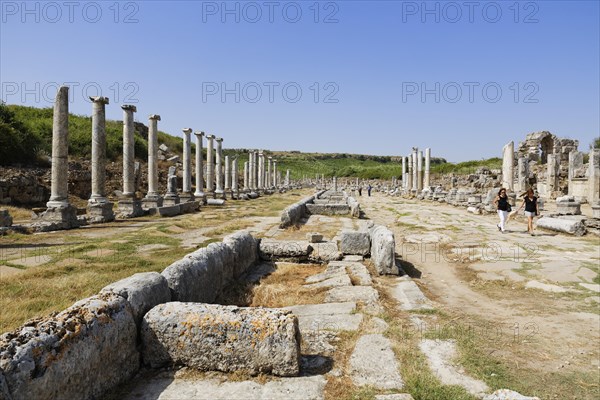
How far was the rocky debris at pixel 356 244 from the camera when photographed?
8500 millimetres

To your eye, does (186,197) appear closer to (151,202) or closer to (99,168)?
(151,202)

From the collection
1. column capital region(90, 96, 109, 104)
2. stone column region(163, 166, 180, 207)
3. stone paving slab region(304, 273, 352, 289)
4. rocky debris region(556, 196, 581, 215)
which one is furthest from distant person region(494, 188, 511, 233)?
stone column region(163, 166, 180, 207)

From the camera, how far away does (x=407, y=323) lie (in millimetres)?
4523

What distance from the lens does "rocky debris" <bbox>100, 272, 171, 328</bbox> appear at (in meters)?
3.48

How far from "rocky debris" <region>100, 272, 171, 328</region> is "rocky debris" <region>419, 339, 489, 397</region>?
8.31 feet

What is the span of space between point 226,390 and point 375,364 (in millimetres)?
1259

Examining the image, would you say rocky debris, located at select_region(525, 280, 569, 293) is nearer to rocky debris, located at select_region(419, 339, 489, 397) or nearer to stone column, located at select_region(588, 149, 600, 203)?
rocky debris, located at select_region(419, 339, 489, 397)

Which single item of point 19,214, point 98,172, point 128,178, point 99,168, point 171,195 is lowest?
point 19,214

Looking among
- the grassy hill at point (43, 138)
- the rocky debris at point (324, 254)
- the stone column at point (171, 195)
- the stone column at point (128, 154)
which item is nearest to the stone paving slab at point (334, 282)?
the rocky debris at point (324, 254)

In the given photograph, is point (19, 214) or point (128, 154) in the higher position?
point (128, 154)

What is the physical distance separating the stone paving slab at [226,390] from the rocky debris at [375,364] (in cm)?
34

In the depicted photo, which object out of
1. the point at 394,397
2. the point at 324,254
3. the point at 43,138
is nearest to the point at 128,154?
the point at 324,254

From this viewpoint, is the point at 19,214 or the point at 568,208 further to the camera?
the point at 19,214

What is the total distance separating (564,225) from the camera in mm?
13141
